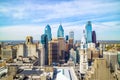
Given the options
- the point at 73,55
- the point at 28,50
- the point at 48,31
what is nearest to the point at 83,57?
the point at 73,55

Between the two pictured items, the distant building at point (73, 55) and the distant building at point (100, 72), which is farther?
the distant building at point (73, 55)

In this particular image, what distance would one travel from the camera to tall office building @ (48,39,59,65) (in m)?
7.76

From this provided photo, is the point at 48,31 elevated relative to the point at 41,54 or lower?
elevated

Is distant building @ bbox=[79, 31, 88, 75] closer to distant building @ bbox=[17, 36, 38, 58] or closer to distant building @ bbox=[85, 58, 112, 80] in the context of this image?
distant building @ bbox=[85, 58, 112, 80]

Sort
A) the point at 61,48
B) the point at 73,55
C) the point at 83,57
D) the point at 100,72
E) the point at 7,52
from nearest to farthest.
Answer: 1. the point at 100,72
2. the point at 83,57
3. the point at 7,52
4. the point at 73,55
5. the point at 61,48

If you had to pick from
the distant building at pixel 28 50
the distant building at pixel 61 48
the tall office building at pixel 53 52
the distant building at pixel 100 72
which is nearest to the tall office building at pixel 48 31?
the tall office building at pixel 53 52

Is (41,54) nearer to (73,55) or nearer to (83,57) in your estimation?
(73,55)

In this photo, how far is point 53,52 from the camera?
26.9 ft

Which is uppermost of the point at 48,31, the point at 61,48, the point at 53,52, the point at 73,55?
the point at 48,31

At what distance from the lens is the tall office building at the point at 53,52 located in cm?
776

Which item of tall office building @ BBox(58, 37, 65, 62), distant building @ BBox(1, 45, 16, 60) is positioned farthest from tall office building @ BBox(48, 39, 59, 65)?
distant building @ BBox(1, 45, 16, 60)

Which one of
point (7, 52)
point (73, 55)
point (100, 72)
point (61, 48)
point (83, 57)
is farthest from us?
point (61, 48)

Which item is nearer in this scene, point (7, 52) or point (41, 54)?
point (41, 54)

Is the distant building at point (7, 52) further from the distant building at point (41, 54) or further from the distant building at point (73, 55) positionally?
the distant building at point (73, 55)
